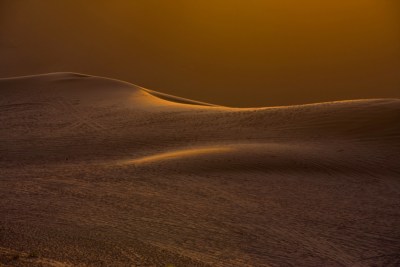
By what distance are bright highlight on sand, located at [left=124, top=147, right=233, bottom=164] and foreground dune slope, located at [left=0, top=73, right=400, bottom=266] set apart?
1.4 inches

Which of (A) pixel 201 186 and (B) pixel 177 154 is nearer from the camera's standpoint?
(A) pixel 201 186

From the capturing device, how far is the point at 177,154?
36.2ft

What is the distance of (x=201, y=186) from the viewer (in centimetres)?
887

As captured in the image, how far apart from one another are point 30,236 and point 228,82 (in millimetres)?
61613

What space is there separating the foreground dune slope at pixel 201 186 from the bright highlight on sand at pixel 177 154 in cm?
3

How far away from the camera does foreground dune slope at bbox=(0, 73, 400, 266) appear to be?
5.88 m

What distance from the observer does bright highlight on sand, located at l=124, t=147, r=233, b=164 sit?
1070 centimetres

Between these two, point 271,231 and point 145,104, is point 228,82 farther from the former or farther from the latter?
point 271,231

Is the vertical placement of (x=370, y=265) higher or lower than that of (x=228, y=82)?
higher

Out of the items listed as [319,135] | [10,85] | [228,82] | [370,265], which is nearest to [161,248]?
[370,265]

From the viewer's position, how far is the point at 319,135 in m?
12.6

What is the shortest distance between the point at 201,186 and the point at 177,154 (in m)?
2.23

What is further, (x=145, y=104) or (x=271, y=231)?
(x=145, y=104)

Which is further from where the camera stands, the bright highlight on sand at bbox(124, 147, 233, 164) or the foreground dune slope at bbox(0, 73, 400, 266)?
the bright highlight on sand at bbox(124, 147, 233, 164)
